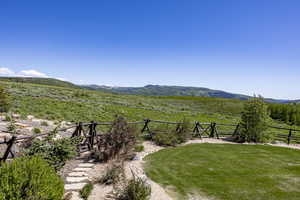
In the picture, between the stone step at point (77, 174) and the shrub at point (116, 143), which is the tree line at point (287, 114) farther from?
the stone step at point (77, 174)

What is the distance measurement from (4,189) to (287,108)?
46.0 metres

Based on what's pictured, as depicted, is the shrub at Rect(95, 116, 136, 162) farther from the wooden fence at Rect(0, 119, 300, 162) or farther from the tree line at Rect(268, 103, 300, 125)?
the tree line at Rect(268, 103, 300, 125)

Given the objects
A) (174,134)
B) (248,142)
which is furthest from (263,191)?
(248,142)

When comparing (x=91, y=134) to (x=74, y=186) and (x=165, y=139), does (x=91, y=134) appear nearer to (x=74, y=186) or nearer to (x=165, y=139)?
(x=74, y=186)

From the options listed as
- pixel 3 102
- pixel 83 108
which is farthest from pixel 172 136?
pixel 83 108

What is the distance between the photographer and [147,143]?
32.3ft

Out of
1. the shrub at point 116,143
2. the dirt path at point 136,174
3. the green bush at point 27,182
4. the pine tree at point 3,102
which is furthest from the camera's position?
the pine tree at point 3,102

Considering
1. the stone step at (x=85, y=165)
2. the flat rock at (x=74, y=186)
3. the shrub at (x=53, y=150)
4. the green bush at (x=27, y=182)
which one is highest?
the green bush at (x=27, y=182)

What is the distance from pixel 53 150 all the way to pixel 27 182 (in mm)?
2530

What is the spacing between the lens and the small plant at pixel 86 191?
4.23 meters

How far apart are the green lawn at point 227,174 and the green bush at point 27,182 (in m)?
3.13

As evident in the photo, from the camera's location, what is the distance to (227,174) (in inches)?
234

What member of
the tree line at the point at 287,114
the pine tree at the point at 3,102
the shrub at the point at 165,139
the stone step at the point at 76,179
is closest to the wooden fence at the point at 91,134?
the shrub at the point at 165,139

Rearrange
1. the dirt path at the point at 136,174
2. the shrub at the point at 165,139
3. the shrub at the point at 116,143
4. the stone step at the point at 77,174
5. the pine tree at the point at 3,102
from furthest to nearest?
the pine tree at the point at 3,102
the shrub at the point at 165,139
the shrub at the point at 116,143
the stone step at the point at 77,174
the dirt path at the point at 136,174
